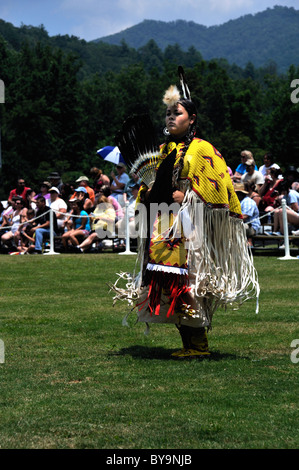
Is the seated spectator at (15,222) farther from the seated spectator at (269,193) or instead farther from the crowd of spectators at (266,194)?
the seated spectator at (269,193)

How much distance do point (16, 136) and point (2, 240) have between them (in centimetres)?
4331

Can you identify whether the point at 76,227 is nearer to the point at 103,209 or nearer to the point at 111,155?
the point at 103,209

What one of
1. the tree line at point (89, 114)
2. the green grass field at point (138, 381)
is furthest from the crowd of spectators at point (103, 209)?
the tree line at point (89, 114)

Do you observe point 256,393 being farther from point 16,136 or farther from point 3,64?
point 3,64

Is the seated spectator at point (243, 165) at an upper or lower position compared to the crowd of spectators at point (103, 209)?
upper

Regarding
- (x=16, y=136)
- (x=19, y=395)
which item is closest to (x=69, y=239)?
(x=19, y=395)

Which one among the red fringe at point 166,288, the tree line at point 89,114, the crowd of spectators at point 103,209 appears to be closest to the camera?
the red fringe at point 166,288

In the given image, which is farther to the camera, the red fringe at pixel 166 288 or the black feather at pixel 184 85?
the black feather at pixel 184 85

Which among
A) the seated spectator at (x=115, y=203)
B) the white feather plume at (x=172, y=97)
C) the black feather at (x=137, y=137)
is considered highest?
the white feather plume at (x=172, y=97)

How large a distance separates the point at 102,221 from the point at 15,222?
2.40 metres

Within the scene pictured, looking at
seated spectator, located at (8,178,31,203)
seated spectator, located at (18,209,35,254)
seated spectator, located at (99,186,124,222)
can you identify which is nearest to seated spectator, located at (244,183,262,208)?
seated spectator, located at (99,186,124,222)

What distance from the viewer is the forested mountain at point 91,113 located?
57.8m

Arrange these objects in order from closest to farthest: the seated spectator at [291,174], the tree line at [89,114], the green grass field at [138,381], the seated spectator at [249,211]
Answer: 1. the green grass field at [138,381]
2. the seated spectator at [249,211]
3. the seated spectator at [291,174]
4. the tree line at [89,114]

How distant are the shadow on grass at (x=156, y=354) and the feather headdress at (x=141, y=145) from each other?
1.37 metres
